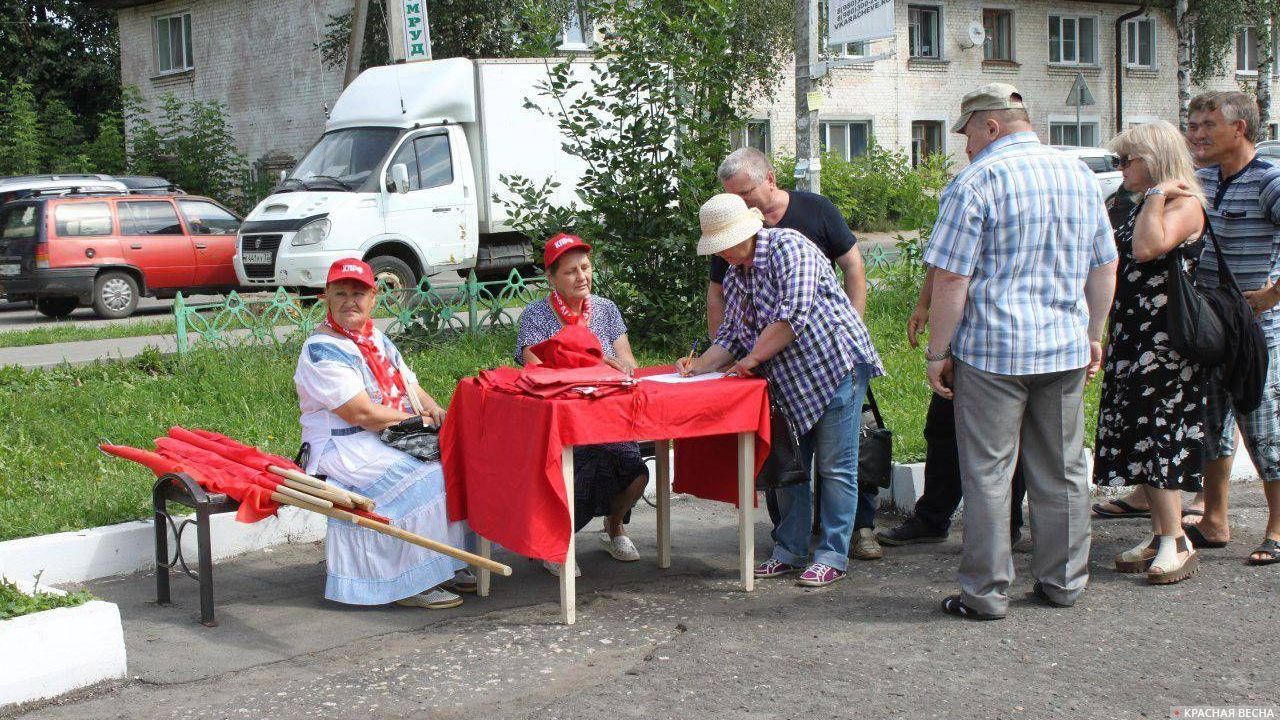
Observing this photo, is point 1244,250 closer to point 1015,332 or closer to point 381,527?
point 1015,332

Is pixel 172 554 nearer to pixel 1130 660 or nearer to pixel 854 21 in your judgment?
pixel 1130 660

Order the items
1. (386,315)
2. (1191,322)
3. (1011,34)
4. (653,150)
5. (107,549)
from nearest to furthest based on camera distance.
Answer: (1191,322), (107,549), (653,150), (386,315), (1011,34)

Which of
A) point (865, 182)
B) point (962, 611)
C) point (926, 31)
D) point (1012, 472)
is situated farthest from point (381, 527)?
point (926, 31)

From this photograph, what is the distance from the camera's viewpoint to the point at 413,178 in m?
14.5

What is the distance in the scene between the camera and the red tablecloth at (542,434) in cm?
465

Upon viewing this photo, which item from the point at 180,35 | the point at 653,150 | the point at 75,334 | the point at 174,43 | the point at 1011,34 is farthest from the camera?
A: the point at 1011,34

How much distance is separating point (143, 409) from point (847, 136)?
24.4 metres

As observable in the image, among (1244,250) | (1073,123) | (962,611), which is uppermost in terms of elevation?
(1073,123)

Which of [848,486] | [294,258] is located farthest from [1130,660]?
[294,258]

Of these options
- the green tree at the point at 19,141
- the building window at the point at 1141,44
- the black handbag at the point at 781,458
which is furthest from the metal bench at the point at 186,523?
the building window at the point at 1141,44

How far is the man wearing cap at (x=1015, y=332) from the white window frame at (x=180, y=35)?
2619 centimetres

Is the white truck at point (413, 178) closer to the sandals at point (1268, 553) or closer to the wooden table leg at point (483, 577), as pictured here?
the wooden table leg at point (483, 577)

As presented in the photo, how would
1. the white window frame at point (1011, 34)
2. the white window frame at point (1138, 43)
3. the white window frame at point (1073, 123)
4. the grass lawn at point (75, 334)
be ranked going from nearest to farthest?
1. the grass lawn at point (75, 334)
2. the white window frame at point (1011, 34)
3. the white window frame at point (1073, 123)
4. the white window frame at point (1138, 43)

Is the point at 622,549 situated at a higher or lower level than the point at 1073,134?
lower
